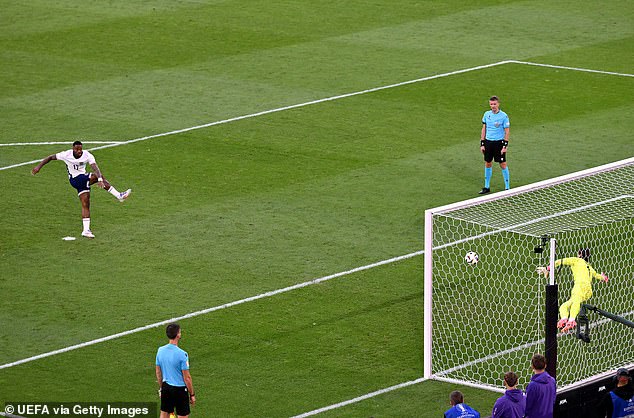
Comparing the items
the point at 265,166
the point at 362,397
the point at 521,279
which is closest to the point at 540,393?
the point at 362,397

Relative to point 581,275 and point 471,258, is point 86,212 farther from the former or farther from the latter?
point 581,275

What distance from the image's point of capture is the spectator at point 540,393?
14.1m

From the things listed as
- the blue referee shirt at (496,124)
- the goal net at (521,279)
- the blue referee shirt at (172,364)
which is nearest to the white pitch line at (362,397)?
the goal net at (521,279)

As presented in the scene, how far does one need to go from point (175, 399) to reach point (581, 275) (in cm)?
571

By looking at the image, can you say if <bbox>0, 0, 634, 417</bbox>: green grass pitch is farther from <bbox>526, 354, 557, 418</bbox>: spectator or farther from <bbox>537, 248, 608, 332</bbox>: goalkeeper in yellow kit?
<bbox>526, 354, 557, 418</bbox>: spectator

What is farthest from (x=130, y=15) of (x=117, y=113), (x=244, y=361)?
(x=244, y=361)

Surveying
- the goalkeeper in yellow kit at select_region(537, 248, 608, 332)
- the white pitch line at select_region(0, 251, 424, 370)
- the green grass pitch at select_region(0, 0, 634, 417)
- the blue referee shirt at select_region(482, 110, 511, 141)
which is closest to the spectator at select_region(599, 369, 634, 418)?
the green grass pitch at select_region(0, 0, 634, 417)

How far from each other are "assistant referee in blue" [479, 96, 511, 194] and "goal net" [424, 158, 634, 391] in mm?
1739

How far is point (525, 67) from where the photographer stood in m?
31.6

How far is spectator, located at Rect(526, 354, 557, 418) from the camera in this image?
1412cm

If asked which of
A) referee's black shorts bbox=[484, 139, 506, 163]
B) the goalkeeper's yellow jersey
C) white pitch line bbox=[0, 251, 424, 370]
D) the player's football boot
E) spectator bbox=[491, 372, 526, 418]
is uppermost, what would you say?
referee's black shorts bbox=[484, 139, 506, 163]

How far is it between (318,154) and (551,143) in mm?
4459

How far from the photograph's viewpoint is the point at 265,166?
25062mm

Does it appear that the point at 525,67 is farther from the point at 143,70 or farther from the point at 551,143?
the point at 143,70
